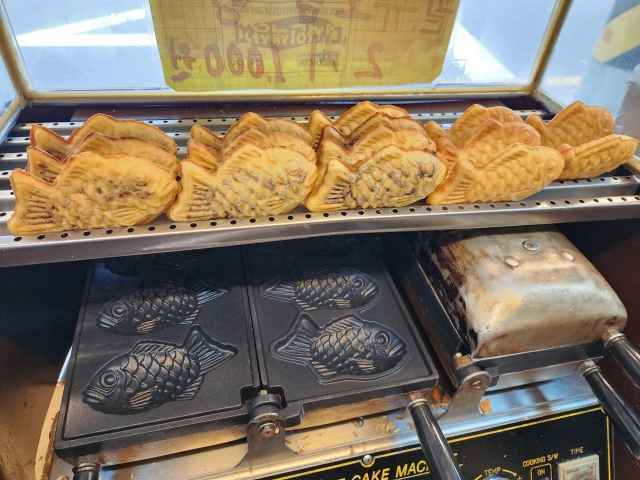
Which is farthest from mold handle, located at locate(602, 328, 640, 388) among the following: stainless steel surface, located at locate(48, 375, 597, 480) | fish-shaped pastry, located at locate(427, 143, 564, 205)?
fish-shaped pastry, located at locate(427, 143, 564, 205)

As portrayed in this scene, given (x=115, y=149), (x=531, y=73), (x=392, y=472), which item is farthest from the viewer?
(x=531, y=73)

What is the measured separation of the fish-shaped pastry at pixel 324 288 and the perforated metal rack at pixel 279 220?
27 centimetres

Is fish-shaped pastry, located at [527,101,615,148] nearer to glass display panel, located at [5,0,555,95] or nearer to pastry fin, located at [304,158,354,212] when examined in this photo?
glass display panel, located at [5,0,555,95]

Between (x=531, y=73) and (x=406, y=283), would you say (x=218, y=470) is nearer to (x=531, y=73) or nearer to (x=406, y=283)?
(x=406, y=283)

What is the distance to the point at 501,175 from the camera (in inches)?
39.0

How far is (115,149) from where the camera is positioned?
2.88 ft

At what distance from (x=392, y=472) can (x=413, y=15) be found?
4.03 ft

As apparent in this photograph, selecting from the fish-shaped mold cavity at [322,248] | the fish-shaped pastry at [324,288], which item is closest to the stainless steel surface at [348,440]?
the fish-shaped pastry at [324,288]

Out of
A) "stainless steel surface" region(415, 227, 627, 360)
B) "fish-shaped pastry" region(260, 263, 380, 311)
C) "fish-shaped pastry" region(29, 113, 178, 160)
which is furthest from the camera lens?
"fish-shaped pastry" region(260, 263, 380, 311)

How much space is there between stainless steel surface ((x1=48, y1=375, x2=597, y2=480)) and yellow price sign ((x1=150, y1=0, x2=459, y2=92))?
99 cm

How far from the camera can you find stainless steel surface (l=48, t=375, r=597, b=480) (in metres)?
0.95

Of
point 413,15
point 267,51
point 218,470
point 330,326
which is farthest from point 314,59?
point 218,470

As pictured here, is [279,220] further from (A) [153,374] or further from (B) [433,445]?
(B) [433,445]

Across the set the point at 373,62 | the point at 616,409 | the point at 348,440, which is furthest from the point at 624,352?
the point at 373,62
